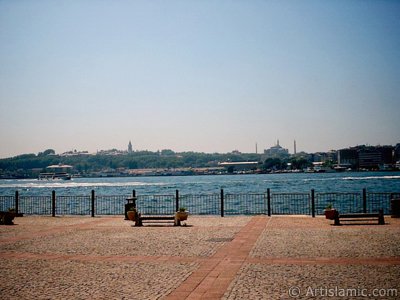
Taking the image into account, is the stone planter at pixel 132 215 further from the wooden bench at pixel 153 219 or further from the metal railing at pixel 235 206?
the metal railing at pixel 235 206

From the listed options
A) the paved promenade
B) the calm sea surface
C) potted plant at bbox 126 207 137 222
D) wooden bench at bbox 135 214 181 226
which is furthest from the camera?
the calm sea surface

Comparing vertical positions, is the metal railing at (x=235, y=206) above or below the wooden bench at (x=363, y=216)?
below

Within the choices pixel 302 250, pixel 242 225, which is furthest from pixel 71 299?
pixel 242 225

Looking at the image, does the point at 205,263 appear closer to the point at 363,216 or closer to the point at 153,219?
the point at 153,219

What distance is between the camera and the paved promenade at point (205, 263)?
26.3ft

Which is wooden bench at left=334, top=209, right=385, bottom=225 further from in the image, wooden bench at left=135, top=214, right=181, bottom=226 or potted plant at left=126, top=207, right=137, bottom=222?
potted plant at left=126, top=207, right=137, bottom=222

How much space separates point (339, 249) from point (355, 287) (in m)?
4.07

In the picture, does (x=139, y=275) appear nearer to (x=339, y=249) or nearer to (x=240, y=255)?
(x=240, y=255)

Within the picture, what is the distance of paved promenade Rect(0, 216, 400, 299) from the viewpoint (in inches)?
316

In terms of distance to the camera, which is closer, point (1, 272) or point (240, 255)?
point (1, 272)

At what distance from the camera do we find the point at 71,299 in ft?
25.3

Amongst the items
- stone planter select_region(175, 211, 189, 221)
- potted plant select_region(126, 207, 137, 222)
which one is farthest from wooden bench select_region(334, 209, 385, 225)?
potted plant select_region(126, 207, 137, 222)

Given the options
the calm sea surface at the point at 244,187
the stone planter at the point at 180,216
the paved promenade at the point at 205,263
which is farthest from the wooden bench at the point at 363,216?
the calm sea surface at the point at 244,187

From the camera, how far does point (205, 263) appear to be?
1041 cm
